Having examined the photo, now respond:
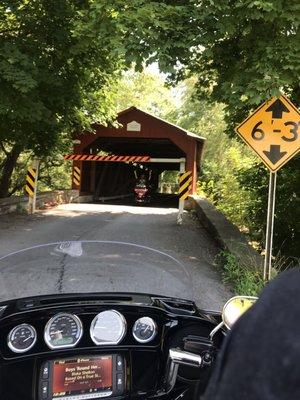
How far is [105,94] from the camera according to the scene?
16.5 m

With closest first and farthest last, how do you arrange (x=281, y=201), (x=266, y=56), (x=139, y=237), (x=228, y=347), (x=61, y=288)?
(x=228, y=347) → (x=61, y=288) → (x=266, y=56) → (x=139, y=237) → (x=281, y=201)

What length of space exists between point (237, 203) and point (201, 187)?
996 centimetres

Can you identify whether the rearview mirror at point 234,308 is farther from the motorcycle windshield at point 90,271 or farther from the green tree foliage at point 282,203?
the green tree foliage at point 282,203

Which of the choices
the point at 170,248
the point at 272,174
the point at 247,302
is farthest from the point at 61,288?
the point at 170,248

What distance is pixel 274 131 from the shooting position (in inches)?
304

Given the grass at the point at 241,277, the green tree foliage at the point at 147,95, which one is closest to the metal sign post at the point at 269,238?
the grass at the point at 241,277

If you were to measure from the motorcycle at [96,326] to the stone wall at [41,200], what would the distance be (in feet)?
42.2

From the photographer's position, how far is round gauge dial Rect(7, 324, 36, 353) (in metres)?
2.82

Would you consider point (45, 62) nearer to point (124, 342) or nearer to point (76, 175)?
point (124, 342)

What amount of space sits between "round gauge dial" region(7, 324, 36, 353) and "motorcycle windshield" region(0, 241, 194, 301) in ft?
0.93

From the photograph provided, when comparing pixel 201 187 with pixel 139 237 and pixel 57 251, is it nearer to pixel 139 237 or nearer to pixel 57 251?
pixel 139 237

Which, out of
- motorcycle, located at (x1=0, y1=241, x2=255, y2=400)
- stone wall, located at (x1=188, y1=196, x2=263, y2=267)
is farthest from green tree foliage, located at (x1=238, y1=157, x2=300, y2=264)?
motorcycle, located at (x1=0, y1=241, x2=255, y2=400)

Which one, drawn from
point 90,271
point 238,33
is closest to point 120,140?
point 238,33

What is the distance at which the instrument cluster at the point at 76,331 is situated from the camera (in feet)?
9.31
